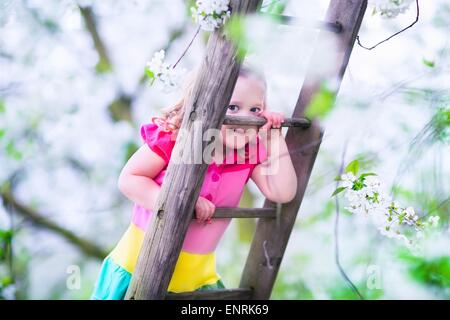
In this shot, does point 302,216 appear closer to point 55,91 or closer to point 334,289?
point 334,289

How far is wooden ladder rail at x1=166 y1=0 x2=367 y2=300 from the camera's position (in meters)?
1.55

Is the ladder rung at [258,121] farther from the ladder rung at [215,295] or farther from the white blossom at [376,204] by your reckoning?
the ladder rung at [215,295]

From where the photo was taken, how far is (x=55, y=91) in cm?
284

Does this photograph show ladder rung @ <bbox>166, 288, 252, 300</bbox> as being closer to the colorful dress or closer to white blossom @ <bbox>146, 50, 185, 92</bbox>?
the colorful dress

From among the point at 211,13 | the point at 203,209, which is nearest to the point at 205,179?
the point at 203,209

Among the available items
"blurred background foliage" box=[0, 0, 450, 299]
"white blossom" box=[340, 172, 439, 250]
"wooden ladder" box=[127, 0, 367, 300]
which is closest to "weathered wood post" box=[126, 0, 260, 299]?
"wooden ladder" box=[127, 0, 367, 300]

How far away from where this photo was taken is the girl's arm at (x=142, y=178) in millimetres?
1512

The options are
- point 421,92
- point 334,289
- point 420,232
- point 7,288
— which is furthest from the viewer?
point 334,289

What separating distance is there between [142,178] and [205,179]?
6.3 inches

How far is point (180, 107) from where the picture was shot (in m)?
1.55

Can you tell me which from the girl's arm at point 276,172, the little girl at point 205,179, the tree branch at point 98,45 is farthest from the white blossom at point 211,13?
the tree branch at point 98,45

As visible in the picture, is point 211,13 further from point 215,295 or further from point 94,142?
point 94,142
